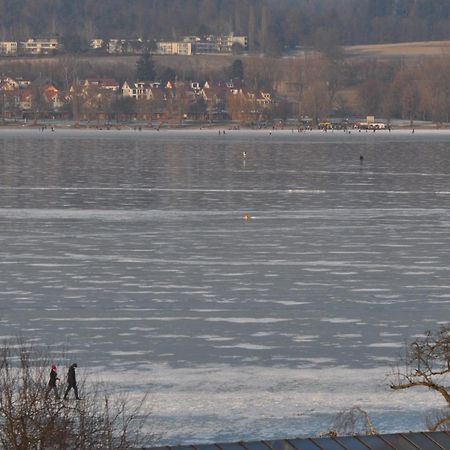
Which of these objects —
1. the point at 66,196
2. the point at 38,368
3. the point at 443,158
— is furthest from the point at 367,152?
the point at 38,368

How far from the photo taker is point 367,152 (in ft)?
254

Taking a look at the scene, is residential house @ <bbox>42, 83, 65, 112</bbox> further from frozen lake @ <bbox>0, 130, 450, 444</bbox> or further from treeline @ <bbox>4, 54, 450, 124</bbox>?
frozen lake @ <bbox>0, 130, 450, 444</bbox>

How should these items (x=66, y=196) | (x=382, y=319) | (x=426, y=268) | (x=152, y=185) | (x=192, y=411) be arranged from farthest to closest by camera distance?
1. (x=152, y=185)
2. (x=66, y=196)
3. (x=426, y=268)
4. (x=382, y=319)
5. (x=192, y=411)

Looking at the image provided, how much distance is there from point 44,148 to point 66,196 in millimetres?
37267

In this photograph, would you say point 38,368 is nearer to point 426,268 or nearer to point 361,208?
point 426,268

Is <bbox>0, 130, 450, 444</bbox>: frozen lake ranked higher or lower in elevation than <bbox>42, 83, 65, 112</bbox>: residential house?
higher

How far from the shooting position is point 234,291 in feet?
81.6

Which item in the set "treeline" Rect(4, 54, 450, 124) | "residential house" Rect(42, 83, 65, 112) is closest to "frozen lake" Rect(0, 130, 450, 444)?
"treeline" Rect(4, 54, 450, 124)

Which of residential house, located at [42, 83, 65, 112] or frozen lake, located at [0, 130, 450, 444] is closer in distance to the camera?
frozen lake, located at [0, 130, 450, 444]

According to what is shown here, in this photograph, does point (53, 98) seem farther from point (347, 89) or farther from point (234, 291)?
point (234, 291)

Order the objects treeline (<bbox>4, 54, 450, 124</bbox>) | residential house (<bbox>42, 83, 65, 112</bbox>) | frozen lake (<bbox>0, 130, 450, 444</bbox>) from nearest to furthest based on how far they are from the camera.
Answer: frozen lake (<bbox>0, 130, 450, 444</bbox>)
treeline (<bbox>4, 54, 450, 124</bbox>)
residential house (<bbox>42, 83, 65, 112</bbox>)

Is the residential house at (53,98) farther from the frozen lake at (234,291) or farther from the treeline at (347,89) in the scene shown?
the frozen lake at (234,291)

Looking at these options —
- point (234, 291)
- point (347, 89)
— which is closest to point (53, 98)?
point (347, 89)

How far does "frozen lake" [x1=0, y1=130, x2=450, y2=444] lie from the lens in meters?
17.6
